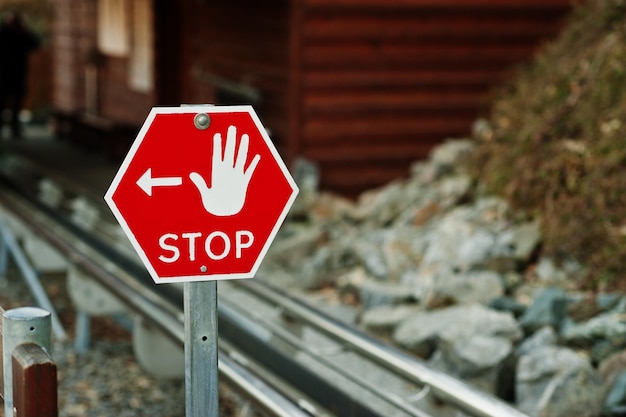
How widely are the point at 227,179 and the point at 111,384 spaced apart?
165 inches

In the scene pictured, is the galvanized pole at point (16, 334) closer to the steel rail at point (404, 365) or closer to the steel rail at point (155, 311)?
the steel rail at point (155, 311)

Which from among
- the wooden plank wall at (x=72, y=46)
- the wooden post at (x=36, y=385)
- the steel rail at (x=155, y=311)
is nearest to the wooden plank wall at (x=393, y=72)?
the steel rail at (x=155, y=311)

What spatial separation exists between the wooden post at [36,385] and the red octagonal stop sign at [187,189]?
0.37 metres

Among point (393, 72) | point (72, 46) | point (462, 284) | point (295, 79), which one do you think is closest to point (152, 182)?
point (462, 284)

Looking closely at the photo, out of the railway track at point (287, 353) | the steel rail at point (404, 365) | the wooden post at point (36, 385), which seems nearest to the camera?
the wooden post at point (36, 385)

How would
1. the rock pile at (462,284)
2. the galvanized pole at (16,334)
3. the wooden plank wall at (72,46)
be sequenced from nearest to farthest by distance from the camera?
the galvanized pole at (16,334) → the rock pile at (462,284) → the wooden plank wall at (72,46)

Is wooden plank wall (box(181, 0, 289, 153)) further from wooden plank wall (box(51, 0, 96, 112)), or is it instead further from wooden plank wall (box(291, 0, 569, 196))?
wooden plank wall (box(51, 0, 96, 112))

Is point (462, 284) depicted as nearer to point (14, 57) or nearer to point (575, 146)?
point (575, 146)

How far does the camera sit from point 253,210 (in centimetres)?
335

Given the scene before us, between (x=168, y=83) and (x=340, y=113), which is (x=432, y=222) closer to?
(x=340, y=113)

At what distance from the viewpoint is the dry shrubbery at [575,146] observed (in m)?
8.34

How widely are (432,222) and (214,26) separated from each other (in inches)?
217

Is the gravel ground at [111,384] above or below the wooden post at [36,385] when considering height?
below

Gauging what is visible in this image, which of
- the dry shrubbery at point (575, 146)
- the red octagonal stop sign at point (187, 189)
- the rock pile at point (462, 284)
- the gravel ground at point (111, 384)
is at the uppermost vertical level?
the red octagonal stop sign at point (187, 189)
